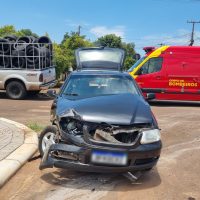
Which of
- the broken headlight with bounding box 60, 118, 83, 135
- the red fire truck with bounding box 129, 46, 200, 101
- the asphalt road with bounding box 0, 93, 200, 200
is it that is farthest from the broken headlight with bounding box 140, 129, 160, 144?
the red fire truck with bounding box 129, 46, 200, 101

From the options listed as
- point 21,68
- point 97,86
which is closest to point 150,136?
point 97,86

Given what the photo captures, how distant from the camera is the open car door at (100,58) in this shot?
359 inches

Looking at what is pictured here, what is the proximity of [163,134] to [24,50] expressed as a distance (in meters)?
8.09

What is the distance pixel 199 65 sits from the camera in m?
14.4

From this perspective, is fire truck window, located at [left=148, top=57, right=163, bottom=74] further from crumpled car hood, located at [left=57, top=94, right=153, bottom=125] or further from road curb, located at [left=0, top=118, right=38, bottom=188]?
crumpled car hood, located at [left=57, top=94, right=153, bottom=125]

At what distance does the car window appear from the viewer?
14459mm

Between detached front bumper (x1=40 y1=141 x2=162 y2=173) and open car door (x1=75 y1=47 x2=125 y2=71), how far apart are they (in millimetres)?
4228

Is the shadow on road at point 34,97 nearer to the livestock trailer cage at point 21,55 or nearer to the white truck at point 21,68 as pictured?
the white truck at point 21,68

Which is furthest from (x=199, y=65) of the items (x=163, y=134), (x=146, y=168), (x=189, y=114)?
(x=146, y=168)

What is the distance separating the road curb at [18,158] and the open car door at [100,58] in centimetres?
240

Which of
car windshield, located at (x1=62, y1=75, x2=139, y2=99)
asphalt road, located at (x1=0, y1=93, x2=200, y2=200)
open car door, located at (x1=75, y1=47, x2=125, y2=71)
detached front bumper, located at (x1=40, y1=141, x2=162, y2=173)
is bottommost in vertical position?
asphalt road, located at (x1=0, y1=93, x2=200, y2=200)

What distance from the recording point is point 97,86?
6.55 m

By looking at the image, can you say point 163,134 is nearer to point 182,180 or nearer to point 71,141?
point 182,180

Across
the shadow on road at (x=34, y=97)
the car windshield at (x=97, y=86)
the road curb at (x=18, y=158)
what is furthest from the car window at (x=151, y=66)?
the car windshield at (x=97, y=86)
